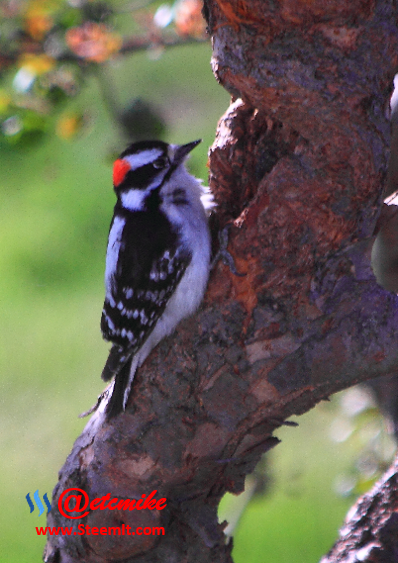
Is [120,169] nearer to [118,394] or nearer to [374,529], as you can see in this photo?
[118,394]

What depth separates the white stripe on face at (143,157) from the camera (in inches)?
108

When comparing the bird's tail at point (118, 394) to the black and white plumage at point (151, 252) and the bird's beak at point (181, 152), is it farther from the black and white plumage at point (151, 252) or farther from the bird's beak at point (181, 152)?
the bird's beak at point (181, 152)

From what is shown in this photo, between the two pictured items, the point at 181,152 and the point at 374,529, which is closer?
the point at 374,529

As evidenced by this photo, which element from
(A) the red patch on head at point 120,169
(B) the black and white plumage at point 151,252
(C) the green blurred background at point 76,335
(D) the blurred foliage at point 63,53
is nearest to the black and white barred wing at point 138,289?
(B) the black and white plumage at point 151,252

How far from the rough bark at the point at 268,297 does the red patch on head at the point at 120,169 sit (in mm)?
551

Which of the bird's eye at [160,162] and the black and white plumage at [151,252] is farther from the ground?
the bird's eye at [160,162]

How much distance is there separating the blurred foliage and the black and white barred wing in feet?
2.34

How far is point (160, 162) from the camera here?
9.16ft

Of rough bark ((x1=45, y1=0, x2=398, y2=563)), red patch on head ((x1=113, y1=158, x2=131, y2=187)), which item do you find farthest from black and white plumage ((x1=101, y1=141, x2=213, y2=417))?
rough bark ((x1=45, y1=0, x2=398, y2=563))

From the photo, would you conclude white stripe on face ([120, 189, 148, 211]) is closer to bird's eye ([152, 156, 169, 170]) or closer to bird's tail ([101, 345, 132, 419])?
bird's eye ([152, 156, 169, 170])

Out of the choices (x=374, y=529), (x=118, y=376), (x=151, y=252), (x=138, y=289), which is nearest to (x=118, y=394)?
(x=118, y=376)

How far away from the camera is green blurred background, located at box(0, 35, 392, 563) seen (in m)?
4.61

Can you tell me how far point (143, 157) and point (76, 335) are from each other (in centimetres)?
374

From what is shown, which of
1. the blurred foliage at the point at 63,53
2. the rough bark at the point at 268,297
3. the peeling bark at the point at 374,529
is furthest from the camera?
the blurred foliage at the point at 63,53
